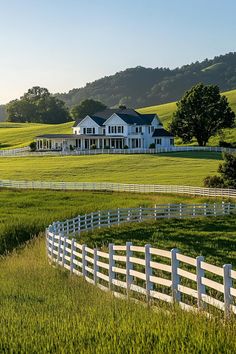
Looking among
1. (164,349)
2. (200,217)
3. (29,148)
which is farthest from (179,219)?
(29,148)

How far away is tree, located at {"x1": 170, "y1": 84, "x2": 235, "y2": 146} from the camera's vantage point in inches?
4252

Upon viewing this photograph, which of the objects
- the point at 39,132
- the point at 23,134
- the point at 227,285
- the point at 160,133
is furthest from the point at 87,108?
→ the point at 227,285

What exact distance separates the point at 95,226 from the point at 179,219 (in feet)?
23.0

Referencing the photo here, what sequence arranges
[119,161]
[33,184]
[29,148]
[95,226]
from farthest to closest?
[29,148]
[119,161]
[33,184]
[95,226]

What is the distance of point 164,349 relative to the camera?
7.60 meters

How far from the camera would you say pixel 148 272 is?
1220cm

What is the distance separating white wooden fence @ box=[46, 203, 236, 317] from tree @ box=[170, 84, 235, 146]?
7656cm

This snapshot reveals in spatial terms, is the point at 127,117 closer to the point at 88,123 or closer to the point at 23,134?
the point at 88,123

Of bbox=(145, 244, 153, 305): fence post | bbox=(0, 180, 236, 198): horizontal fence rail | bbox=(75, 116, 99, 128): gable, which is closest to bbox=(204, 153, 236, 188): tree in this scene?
bbox=(0, 180, 236, 198): horizontal fence rail

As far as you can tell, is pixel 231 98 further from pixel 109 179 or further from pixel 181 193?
pixel 181 193

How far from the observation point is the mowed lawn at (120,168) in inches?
2711

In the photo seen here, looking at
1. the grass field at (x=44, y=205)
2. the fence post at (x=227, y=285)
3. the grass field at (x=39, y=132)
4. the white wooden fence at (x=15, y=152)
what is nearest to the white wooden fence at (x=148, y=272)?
the fence post at (x=227, y=285)

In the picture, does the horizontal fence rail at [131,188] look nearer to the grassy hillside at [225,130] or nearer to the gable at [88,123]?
the gable at [88,123]

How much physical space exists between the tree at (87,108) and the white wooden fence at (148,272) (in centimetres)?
14981
